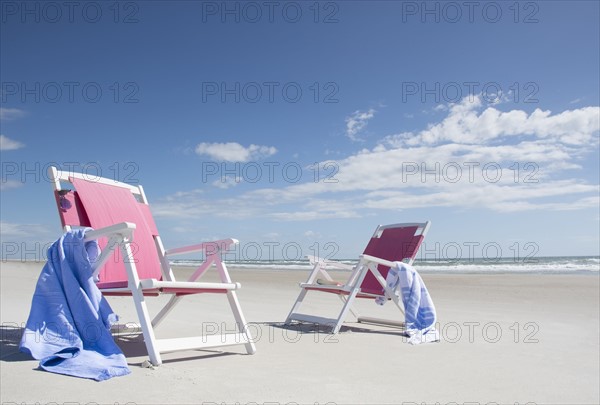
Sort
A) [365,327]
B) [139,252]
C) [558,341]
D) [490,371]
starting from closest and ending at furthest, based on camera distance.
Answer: [490,371], [139,252], [558,341], [365,327]

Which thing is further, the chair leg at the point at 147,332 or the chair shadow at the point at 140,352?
the chair shadow at the point at 140,352

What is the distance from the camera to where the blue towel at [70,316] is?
9.91 feet

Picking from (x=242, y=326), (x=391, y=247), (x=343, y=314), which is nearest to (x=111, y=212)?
(x=242, y=326)

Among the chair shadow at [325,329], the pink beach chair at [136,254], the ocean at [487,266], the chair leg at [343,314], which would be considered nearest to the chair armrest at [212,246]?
the pink beach chair at [136,254]

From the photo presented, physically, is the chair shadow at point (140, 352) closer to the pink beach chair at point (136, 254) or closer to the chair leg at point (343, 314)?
the pink beach chair at point (136, 254)

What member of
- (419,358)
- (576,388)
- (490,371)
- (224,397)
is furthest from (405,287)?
(224,397)

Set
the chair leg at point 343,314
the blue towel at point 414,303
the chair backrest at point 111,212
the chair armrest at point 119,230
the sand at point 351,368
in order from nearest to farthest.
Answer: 1. the sand at point 351,368
2. the chair armrest at point 119,230
3. the chair backrest at point 111,212
4. the blue towel at point 414,303
5. the chair leg at point 343,314

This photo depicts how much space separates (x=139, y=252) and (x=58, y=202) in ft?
2.46

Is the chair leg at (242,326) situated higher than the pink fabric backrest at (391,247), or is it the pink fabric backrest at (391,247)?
the pink fabric backrest at (391,247)

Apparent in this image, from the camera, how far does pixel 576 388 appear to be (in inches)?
126

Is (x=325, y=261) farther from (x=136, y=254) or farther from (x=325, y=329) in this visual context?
(x=136, y=254)

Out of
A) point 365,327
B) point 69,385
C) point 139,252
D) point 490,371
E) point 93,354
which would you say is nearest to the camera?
point 69,385

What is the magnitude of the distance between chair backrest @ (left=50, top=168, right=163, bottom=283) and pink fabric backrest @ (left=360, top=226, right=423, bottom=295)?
84.5 inches

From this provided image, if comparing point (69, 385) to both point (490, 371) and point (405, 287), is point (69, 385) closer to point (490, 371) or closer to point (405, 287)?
point (490, 371)
